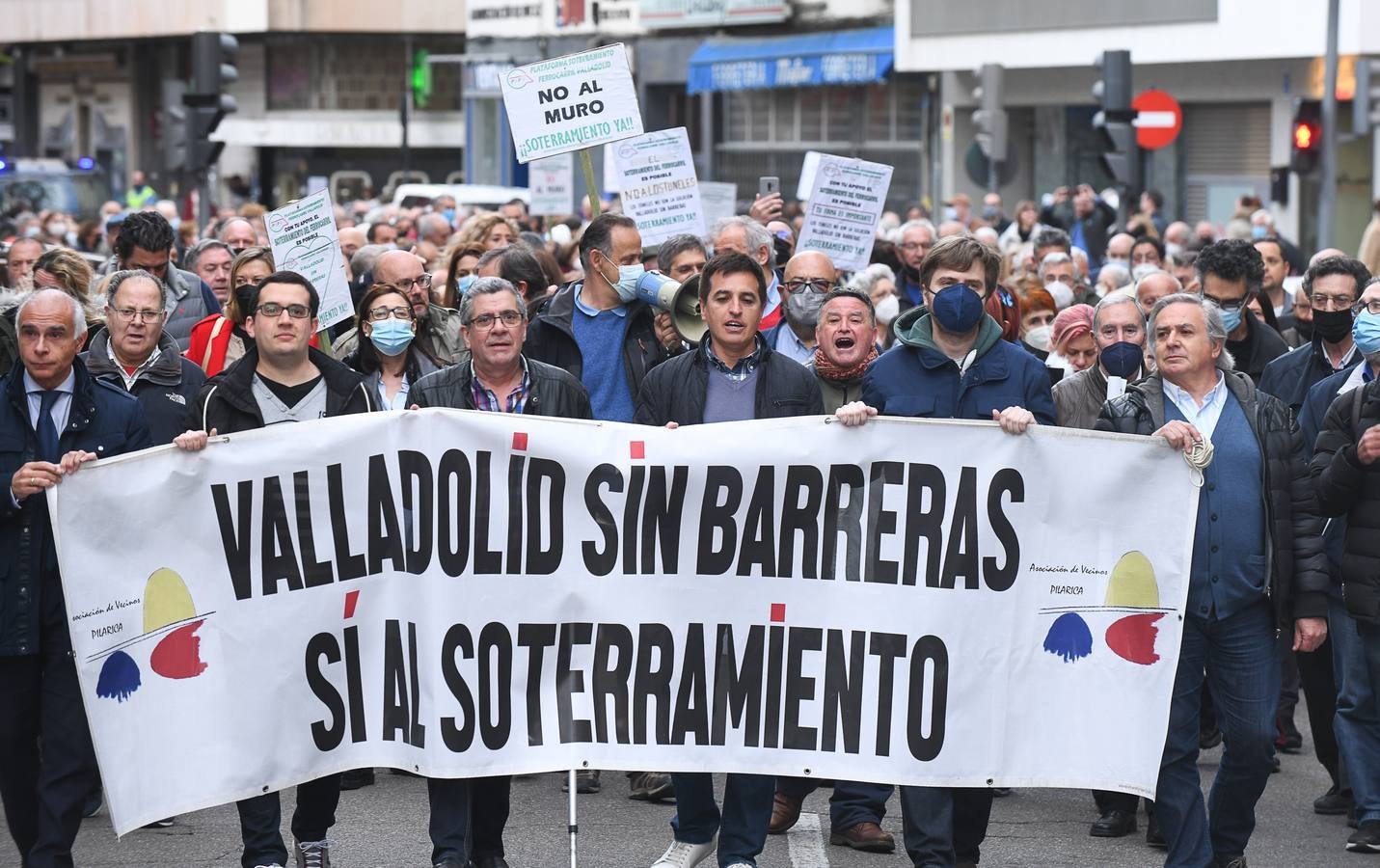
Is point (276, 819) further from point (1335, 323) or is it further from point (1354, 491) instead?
point (1335, 323)

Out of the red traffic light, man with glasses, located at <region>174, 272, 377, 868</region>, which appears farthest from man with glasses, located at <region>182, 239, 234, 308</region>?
the red traffic light

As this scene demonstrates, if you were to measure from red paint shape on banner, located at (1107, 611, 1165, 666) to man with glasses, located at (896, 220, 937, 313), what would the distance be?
5699mm

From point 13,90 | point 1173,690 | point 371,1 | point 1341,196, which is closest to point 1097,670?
point 1173,690

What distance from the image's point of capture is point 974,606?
6.55m

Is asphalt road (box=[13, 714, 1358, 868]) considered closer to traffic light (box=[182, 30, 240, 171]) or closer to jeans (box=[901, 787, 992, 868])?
jeans (box=[901, 787, 992, 868])

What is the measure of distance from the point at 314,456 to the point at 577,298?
7.64ft

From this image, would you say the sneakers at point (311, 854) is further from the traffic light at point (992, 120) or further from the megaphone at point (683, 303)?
the traffic light at point (992, 120)

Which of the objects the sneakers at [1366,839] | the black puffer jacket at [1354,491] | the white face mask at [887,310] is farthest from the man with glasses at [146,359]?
the sneakers at [1366,839]

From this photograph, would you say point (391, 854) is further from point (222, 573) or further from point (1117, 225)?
point (1117, 225)

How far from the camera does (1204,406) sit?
21.9 ft

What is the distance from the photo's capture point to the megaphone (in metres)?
8.34

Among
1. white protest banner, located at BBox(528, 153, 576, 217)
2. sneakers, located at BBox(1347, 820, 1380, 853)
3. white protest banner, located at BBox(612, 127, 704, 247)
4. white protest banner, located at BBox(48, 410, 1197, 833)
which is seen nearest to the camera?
white protest banner, located at BBox(48, 410, 1197, 833)

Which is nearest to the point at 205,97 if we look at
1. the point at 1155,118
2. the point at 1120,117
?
the point at 1120,117

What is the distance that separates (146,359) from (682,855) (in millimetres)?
2697
